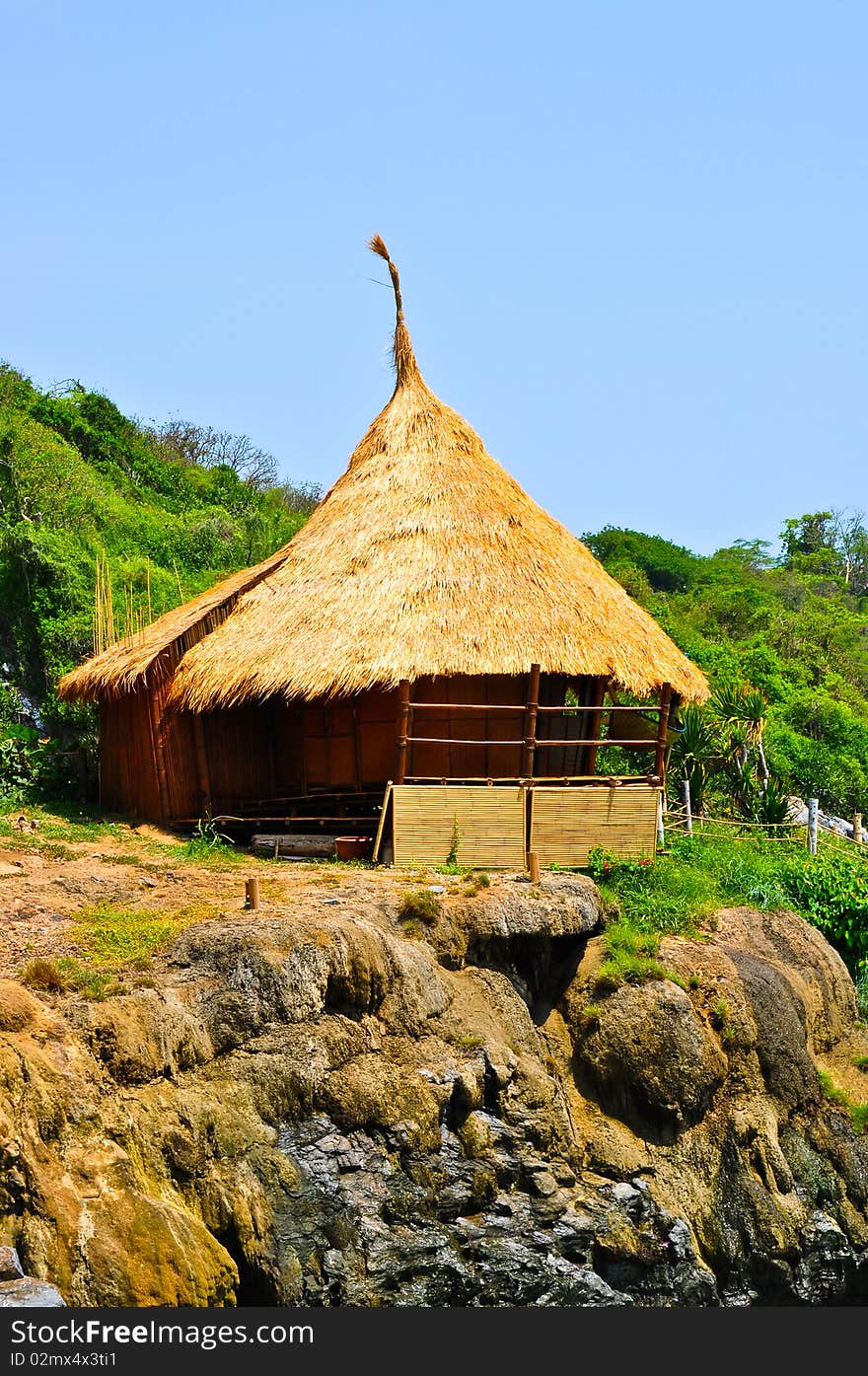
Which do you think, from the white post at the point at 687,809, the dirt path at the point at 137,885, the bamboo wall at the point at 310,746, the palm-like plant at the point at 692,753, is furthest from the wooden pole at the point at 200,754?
the palm-like plant at the point at 692,753

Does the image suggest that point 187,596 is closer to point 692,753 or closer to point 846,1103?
point 692,753

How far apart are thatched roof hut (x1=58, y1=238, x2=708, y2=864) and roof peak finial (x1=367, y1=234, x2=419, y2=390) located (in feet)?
3.43

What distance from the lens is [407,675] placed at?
13.4m

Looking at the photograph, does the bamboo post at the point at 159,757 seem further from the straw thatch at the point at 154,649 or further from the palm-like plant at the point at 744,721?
the palm-like plant at the point at 744,721

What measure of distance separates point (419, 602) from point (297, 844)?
2909mm

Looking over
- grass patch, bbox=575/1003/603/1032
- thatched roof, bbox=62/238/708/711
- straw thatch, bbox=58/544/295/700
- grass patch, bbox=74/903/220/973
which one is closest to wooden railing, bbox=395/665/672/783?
thatched roof, bbox=62/238/708/711

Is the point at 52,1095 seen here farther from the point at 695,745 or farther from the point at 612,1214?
the point at 695,745

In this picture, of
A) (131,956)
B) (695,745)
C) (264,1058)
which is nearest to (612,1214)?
(264,1058)

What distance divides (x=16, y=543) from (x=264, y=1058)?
1246cm

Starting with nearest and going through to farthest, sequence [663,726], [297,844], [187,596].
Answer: [297,844] → [663,726] → [187,596]

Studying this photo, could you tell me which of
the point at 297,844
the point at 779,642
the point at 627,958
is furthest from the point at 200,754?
the point at 779,642

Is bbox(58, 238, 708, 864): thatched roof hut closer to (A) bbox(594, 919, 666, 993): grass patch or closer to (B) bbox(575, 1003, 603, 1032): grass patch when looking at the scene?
(A) bbox(594, 919, 666, 993): grass patch

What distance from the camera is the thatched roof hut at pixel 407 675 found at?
1366 centimetres

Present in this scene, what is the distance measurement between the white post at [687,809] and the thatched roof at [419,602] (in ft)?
6.62
